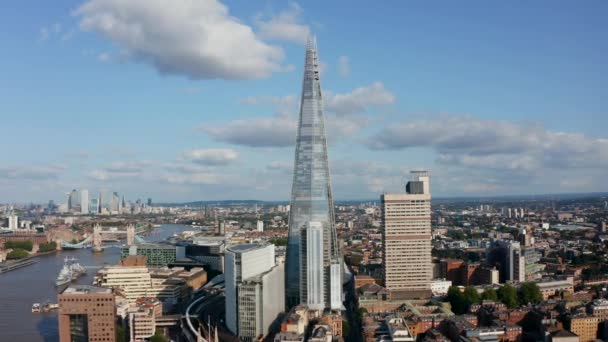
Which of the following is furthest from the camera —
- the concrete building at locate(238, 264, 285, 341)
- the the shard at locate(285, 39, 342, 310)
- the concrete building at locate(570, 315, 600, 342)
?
the the shard at locate(285, 39, 342, 310)

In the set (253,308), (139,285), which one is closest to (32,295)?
(139,285)

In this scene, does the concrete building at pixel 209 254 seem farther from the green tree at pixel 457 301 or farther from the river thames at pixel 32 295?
the green tree at pixel 457 301

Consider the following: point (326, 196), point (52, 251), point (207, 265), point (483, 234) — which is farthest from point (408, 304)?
point (52, 251)

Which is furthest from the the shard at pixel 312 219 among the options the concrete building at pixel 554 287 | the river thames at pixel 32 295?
the concrete building at pixel 554 287

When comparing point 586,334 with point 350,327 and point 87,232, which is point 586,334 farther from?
point 87,232

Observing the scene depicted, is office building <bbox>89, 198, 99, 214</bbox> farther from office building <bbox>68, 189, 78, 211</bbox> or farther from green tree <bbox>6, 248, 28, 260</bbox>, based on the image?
green tree <bbox>6, 248, 28, 260</bbox>

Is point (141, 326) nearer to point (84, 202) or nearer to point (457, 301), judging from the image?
point (457, 301)

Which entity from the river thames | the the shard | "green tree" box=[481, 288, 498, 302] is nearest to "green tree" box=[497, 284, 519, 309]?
"green tree" box=[481, 288, 498, 302]
